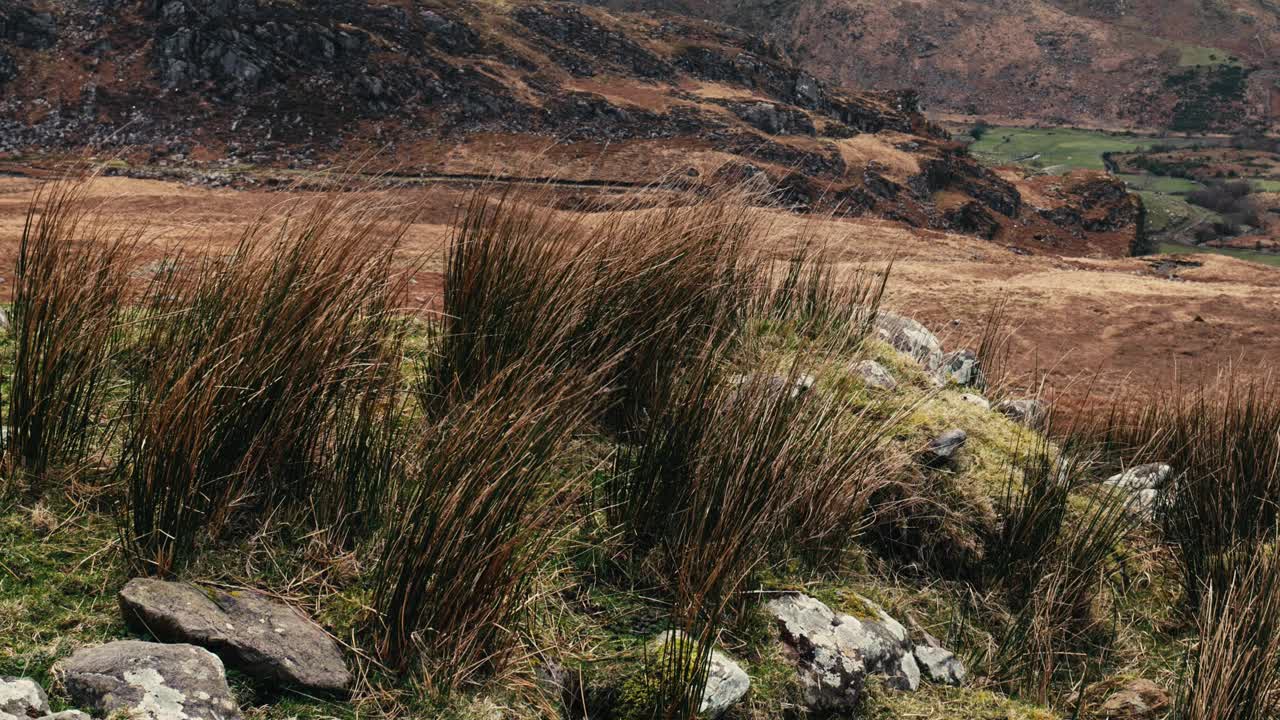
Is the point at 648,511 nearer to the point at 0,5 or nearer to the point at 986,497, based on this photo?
the point at 986,497

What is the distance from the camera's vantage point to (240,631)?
85.9 inches

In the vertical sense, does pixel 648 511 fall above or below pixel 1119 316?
above

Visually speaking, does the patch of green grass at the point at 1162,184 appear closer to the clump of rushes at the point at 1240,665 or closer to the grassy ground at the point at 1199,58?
the grassy ground at the point at 1199,58

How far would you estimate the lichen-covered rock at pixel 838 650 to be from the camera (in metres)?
2.75

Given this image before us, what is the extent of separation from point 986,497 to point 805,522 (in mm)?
1295

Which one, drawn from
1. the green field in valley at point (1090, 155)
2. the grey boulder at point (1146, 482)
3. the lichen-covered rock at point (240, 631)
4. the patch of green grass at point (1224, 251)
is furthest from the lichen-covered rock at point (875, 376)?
the green field in valley at point (1090, 155)

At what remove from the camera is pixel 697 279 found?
14.3 ft

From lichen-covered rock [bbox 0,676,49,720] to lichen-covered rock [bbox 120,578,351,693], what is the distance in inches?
12.6

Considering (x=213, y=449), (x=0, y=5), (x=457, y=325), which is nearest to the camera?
(x=213, y=449)

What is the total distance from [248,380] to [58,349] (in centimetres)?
69

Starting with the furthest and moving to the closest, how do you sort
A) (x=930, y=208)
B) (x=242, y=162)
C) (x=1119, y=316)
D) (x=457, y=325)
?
1. (x=930, y=208)
2. (x=242, y=162)
3. (x=1119, y=316)
4. (x=457, y=325)

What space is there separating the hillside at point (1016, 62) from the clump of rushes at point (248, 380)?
12897 cm

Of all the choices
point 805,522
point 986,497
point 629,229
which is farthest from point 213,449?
point 986,497

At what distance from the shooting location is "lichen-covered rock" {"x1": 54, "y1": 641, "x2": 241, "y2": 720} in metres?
1.88
